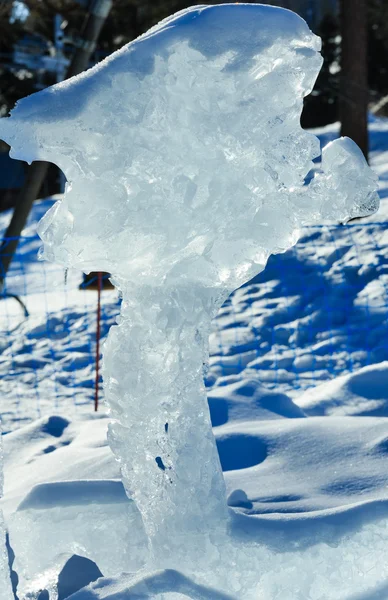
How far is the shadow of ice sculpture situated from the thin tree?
8795mm

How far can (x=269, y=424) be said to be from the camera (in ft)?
11.5

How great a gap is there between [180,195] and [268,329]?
5.49 m

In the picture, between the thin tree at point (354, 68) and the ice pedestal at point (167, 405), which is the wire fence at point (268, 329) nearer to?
the thin tree at point (354, 68)

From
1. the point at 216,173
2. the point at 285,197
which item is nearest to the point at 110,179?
the point at 216,173

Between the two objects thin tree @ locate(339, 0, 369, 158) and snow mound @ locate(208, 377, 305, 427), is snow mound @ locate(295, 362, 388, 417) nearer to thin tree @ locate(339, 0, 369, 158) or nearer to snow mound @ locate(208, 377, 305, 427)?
snow mound @ locate(208, 377, 305, 427)

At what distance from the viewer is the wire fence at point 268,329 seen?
659cm

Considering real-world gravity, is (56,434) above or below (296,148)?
below

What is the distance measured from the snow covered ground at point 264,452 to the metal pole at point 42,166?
3.46ft

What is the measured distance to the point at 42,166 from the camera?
25.3 feet

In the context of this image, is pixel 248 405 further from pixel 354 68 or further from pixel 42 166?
pixel 354 68

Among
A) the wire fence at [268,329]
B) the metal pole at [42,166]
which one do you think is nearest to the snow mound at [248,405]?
the wire fence at [268,329]

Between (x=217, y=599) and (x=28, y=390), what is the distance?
4.91 m

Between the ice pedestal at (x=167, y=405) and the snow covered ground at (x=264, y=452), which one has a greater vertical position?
the ice pedestal at (x=167, y=405)

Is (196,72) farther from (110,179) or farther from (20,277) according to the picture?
(20,277)
